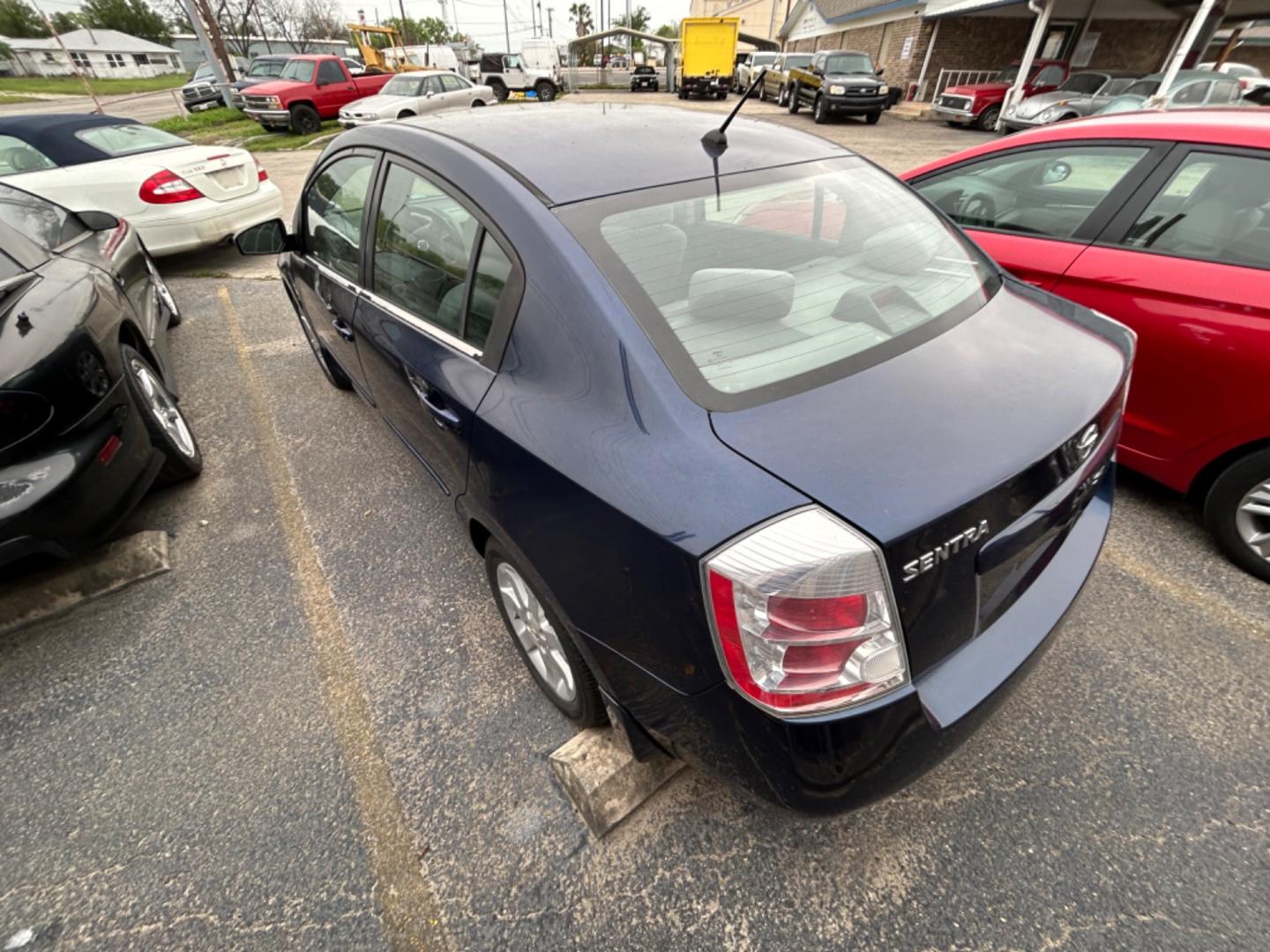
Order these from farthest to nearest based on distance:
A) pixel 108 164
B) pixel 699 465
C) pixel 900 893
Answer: pixel 108 164 < pixel 900 893 < pixel 699 465

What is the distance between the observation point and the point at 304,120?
14.8 meters

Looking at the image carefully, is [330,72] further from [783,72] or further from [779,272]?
[779,272]

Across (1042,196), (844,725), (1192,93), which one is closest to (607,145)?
(844,725)

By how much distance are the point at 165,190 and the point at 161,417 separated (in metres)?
4.05

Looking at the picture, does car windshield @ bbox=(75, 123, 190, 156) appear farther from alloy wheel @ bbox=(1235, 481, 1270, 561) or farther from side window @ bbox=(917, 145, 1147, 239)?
alloy wheel @ bbox=(1235, 481, 1270, 561)

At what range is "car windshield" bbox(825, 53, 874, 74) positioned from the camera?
17.3 metres

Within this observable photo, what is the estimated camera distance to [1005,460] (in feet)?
3.79

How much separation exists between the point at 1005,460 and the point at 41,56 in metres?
87.0

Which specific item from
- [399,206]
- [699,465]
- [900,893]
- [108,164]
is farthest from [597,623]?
[108,164]

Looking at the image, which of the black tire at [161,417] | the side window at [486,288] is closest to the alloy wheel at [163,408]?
the black tire at [161,417]

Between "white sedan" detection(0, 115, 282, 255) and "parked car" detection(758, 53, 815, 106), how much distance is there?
19983 mm

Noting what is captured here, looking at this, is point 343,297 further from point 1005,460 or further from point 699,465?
point 1005,460

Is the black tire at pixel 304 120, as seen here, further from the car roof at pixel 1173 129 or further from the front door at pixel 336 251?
the car roof at pixel 1173 129

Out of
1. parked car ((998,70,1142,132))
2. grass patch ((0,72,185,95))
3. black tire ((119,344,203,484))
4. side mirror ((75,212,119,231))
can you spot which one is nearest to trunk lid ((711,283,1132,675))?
black tire ((119,344,203,484))
